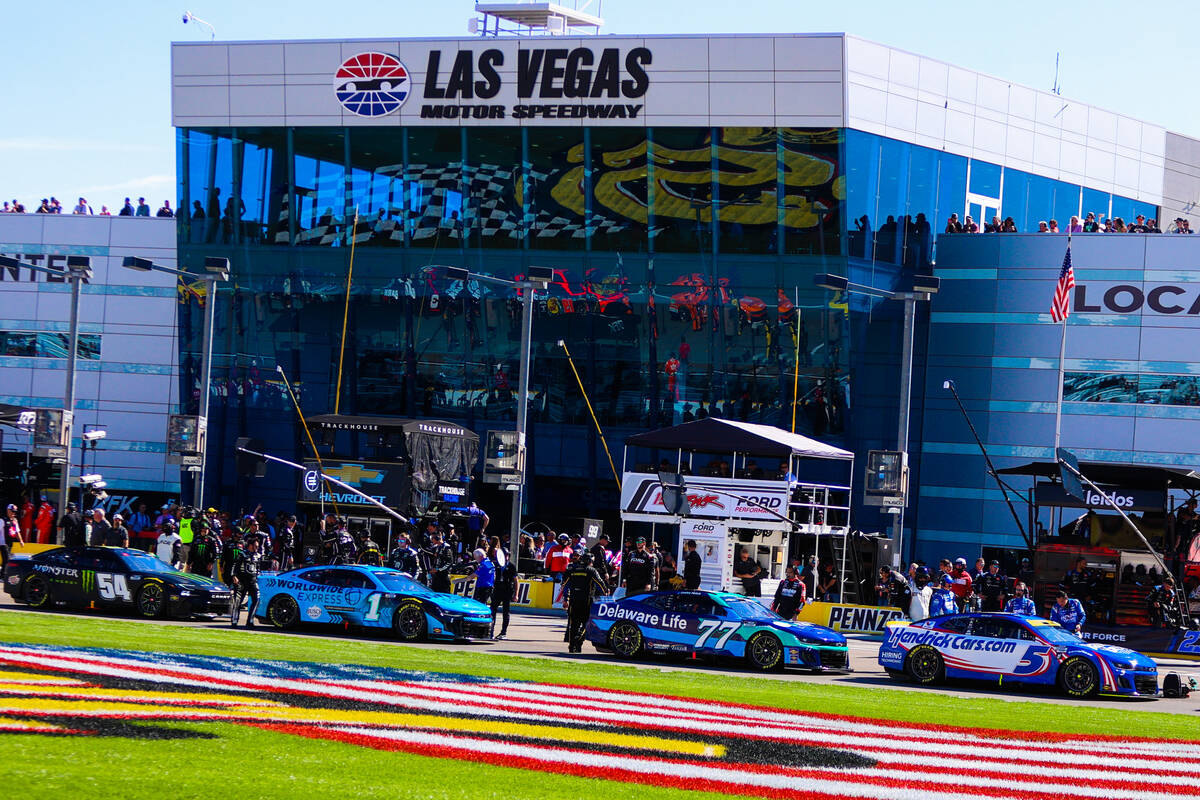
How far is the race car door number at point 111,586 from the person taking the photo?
26.9m

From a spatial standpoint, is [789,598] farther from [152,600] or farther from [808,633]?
[152,600]

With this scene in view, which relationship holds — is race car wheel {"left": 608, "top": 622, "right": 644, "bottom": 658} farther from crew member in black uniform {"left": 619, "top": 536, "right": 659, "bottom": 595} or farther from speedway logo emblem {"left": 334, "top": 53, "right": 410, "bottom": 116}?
speedway logo emblem {"left": 334, "top": 53, "right": 410, "bottom": 116}

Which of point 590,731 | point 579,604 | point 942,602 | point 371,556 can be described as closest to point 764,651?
point 579,604

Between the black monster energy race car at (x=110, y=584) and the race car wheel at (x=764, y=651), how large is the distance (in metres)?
9.58

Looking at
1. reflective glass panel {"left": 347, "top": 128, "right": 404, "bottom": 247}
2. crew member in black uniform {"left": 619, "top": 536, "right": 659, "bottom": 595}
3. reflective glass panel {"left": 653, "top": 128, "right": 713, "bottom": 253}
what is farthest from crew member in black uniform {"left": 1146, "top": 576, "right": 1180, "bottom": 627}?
reflective glass panel {"left": 347, "top": 128, "right": 404, "bottom": 247}

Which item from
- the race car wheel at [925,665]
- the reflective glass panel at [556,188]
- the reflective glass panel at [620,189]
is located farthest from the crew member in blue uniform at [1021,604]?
the reflective glass panel at [556,188]

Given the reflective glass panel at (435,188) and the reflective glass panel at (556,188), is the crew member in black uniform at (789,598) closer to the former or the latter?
the reflective glass panel at (556,188)

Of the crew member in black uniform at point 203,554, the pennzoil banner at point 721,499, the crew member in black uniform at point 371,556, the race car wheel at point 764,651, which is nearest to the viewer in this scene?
the race car wheel at point 764,651

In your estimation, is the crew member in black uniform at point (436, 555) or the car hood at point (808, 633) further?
the crew member in black uniform at point (436, 555)

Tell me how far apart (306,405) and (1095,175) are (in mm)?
27984

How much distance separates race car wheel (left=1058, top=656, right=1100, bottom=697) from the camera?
22.6 metres

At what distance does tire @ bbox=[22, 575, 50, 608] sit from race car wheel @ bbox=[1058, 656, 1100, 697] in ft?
55.1

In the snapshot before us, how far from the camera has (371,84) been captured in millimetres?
48938

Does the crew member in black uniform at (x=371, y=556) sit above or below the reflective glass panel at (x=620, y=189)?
below
